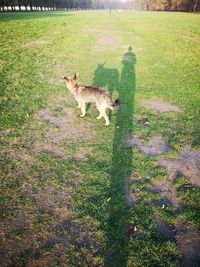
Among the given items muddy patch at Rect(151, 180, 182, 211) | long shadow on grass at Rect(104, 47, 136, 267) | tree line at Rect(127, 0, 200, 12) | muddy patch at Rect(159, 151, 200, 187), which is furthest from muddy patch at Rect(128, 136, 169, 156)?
tree line at Rect(127, 0, 200, 12)

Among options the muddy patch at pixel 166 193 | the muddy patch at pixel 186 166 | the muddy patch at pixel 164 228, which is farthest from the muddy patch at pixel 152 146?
the muddy patch at pixel 164 228

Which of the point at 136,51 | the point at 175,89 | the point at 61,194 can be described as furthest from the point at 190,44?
the point at 61,194

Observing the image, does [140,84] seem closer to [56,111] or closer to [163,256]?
[56,111]

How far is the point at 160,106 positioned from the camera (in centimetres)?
988

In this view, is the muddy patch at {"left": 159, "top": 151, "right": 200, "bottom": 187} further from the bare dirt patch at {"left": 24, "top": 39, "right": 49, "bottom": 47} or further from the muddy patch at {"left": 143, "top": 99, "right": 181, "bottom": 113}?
the bare dirt patch at {"left": 24, "top": 39, "right": 49, "bottom": 47}

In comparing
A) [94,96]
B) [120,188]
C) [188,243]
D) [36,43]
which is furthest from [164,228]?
[36,43]

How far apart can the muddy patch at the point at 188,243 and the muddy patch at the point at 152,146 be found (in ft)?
7.86

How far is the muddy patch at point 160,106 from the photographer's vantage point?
9.57 m

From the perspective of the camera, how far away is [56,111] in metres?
9.09

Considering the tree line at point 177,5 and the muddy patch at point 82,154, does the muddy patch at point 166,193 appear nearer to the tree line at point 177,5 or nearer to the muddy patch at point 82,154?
the muddy patch at point 82,154

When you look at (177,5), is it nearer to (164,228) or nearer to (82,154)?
(82,154)

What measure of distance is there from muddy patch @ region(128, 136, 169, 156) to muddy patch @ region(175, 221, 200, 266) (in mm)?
2396

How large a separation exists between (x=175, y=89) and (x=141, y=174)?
694 centimetres

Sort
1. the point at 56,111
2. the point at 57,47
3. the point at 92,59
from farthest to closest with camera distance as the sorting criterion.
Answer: the point at 57,47
the point at 92,59
the point at 56,111
